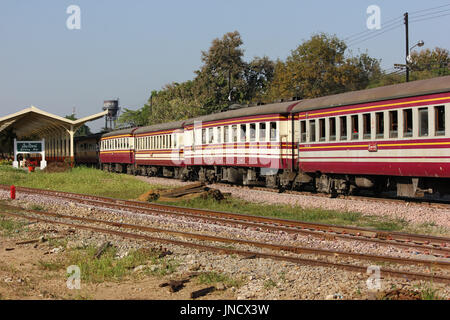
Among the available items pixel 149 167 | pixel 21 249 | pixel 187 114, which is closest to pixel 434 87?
pixel 21 249

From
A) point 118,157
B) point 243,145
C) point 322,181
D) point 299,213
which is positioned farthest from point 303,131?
point 118,157

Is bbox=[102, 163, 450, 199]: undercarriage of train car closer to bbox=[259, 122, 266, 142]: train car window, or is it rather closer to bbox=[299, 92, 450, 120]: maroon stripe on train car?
bbox=[259, 122, 266, 142]: train car window

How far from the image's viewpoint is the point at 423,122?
14148mm

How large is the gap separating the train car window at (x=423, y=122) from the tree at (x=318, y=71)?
32.2m

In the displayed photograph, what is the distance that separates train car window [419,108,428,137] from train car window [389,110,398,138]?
0.99 metres

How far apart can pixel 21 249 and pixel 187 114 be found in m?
49.3

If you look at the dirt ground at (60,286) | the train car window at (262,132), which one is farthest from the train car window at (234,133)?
the dirt ground at (60,286)

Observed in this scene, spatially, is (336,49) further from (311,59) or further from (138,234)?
(138,234)

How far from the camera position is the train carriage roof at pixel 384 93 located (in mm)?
13781

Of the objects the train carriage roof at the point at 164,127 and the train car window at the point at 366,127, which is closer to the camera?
the train car window at the point at 366,127

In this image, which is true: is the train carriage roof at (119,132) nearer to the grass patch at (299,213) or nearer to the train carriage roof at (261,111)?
the train carriage roof at (261,111)

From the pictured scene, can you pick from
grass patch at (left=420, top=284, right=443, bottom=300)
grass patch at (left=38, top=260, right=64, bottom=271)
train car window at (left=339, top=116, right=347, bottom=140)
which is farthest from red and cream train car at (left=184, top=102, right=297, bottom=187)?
grass patch at (left=420, top=284, right=443, bottom=300)

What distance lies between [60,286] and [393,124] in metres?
11.0

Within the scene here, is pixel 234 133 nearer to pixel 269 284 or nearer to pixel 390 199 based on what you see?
pixel 390 199
